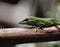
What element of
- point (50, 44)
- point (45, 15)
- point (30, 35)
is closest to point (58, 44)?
point (50, 44)

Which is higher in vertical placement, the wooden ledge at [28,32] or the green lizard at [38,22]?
the green lizard at [38,22]

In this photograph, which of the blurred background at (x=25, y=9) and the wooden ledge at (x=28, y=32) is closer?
the wooden ledge at (x=28, y=32)

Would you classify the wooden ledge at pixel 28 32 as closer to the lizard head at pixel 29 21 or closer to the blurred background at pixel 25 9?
the lizard head at pixel 29 21

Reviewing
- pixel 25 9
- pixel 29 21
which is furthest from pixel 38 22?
pixel 25 9

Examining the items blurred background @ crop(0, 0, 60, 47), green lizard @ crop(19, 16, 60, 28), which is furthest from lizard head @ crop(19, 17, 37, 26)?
blurred background @ crop(0, 0, 60, 47)

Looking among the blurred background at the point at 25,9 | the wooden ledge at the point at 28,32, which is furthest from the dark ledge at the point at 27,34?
the blurred background at the point at 25,9

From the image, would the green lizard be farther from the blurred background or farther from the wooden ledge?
the blurred background

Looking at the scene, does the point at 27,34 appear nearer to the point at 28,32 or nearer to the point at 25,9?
the point at 28,32

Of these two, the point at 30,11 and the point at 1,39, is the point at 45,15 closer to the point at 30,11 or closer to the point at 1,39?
the point at 30,11
